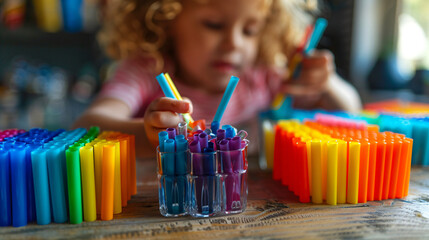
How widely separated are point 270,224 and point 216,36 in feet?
1.76

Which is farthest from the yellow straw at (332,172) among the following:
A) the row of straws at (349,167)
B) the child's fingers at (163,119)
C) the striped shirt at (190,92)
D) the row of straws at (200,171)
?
the striped shirt at (190,92)

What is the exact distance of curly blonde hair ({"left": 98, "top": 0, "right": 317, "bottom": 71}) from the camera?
93 centimetres

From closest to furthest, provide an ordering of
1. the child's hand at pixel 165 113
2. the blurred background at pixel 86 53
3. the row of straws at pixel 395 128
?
the child's hand at pixel 165 113, the row of straws at pixel 395 128, the blurred background at pixel 86 53

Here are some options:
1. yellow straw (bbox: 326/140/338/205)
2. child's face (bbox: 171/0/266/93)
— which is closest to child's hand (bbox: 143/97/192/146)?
yellow straw (bbox: 326/140/338/205)

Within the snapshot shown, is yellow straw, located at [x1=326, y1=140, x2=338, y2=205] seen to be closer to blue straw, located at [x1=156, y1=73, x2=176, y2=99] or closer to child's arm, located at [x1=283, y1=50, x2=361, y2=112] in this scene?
blue straw, located at [x1=156, y1=73, x2=176, y2=99]

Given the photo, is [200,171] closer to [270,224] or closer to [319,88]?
[270,224]

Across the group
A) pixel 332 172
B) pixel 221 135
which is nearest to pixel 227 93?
pixel 221 135

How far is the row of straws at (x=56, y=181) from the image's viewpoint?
0.42 meters

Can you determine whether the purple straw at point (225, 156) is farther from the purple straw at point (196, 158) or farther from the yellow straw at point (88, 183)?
the yellow straw at point (88, 183)

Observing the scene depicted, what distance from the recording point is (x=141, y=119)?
62cm

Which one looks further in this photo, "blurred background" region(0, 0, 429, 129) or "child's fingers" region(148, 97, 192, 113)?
"blurred background" region(0, 0, 429, 129)

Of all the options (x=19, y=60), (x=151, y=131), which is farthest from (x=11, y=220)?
(x=19, y=60)

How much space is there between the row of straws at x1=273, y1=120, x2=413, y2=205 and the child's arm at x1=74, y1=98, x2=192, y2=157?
19 cm

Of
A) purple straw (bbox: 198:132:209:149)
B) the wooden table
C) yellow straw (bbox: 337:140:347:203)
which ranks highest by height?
purple straw (bbox: 198:132:209:149)
